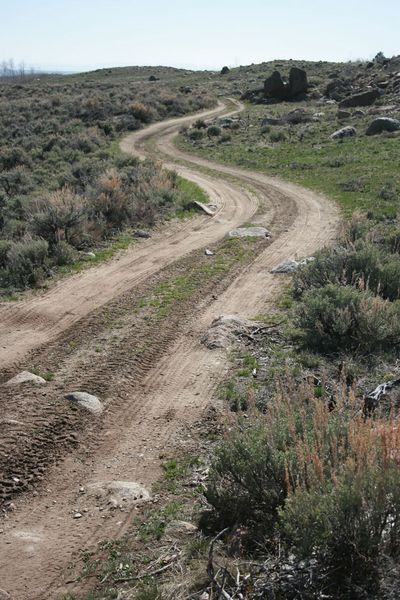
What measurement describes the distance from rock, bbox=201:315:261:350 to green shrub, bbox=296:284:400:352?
1.14 m

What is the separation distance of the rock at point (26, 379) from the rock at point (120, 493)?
2691 millimetres

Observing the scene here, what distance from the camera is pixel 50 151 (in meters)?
34.1

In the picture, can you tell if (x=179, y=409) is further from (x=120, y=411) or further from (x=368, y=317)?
(x=368, y=317)

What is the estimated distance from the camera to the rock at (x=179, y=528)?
5.62 metres

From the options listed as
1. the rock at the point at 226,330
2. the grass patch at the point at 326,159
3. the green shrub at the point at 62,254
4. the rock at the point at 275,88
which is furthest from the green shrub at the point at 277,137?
the rock at the point at 226,330

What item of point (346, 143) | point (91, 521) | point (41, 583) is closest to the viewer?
point (41, 583)

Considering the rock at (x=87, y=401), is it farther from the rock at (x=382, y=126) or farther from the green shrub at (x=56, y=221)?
the rock at (x=382, y=126)

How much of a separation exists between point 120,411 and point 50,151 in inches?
1140

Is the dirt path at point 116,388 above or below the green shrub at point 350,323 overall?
below

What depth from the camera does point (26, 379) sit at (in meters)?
8.86

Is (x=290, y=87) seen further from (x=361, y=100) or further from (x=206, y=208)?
(x=206, y=208)

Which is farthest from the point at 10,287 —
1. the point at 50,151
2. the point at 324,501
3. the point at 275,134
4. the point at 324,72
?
the point at 324,72

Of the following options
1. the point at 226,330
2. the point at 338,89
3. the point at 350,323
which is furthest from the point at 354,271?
the point at 338,89

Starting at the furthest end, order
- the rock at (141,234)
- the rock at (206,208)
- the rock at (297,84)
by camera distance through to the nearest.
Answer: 1. the rock at (297,84)
2. the rock at (206,208)
3. the rock at (141,234)
